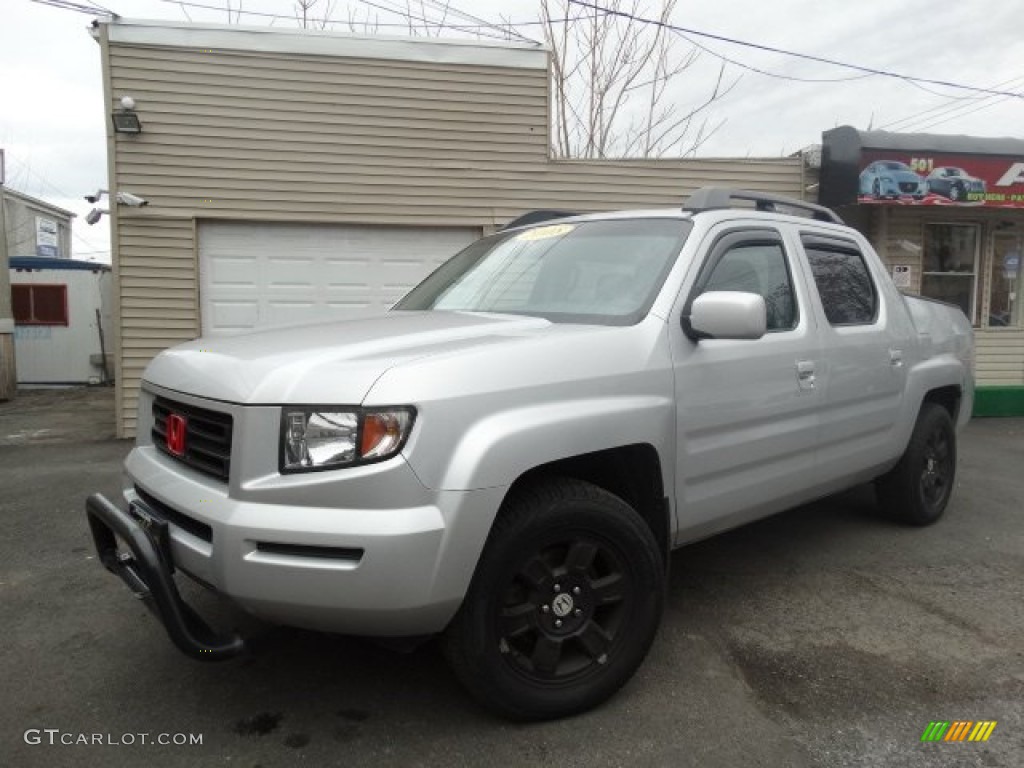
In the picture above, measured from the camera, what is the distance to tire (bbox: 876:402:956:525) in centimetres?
462

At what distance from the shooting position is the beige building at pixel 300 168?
26.5ft

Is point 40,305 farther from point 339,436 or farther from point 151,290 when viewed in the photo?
point 339,436

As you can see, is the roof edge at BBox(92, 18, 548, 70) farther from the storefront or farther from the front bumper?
the front bumper

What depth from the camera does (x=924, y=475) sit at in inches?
188

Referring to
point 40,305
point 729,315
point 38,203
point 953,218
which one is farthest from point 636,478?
point 38,203

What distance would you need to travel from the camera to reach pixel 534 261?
3584mm

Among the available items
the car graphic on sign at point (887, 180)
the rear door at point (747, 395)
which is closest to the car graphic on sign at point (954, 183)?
the car graphic on sign at point (887, 180)

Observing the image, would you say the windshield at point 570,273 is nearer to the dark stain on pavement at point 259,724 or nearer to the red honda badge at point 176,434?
the red honda badge at point 176,434

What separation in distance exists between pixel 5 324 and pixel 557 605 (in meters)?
11.8

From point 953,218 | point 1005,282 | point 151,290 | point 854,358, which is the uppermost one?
point 953,218

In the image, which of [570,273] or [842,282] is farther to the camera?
[842,282]

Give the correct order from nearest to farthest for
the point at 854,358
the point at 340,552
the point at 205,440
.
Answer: the point at 340,552, the point at 205,440, the point at 854,358

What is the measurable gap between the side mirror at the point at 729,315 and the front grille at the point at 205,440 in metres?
1.66

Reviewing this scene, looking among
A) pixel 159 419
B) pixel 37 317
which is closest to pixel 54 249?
pixel 37 317
